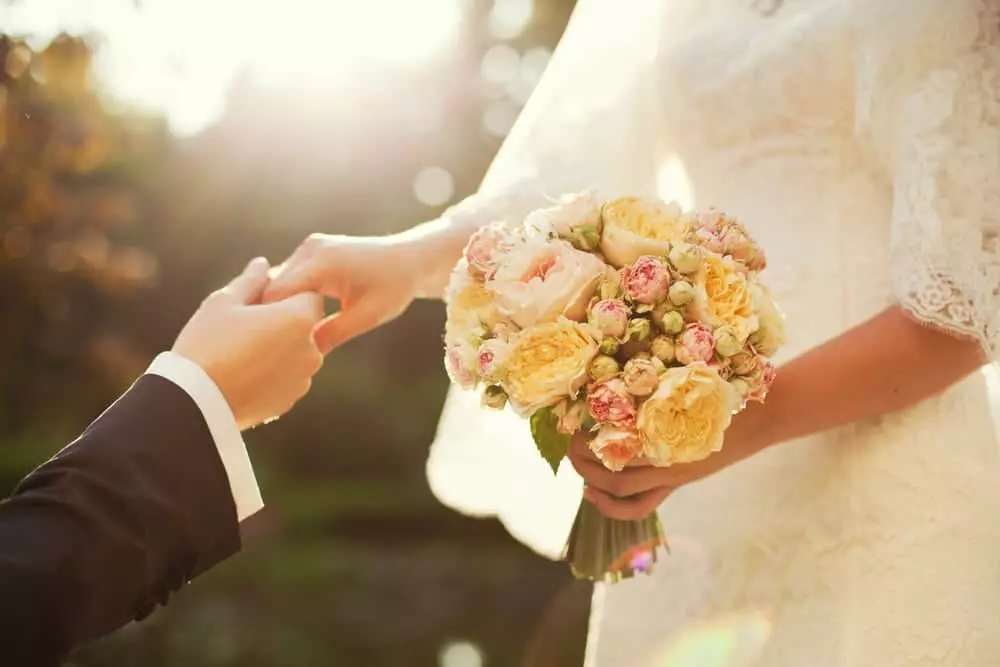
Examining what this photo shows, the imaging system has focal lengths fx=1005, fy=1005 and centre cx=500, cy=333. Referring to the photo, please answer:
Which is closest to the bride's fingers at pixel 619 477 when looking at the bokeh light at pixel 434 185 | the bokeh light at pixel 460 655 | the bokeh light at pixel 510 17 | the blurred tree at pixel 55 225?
the blurred tree at pixel 55 225

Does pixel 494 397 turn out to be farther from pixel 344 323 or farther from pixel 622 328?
pixel 344 323

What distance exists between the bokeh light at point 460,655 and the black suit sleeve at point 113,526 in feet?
16.7

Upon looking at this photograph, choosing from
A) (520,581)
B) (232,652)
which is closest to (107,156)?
(232,652)

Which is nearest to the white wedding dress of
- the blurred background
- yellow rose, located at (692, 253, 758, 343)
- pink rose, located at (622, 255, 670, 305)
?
yellow rose, located at (692, 253, 758, 343)

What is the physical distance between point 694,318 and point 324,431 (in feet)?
24.6

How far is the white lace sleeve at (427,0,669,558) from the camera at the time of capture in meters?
1.96

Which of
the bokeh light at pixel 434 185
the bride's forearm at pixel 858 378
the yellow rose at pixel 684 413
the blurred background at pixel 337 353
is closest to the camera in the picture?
the yellow rose at pixel 684 413

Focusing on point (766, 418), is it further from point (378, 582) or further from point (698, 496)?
point (378, 582)

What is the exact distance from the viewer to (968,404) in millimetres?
1520

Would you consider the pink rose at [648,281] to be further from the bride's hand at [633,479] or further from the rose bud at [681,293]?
the bride's hand at [633,479]

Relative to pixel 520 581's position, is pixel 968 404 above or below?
above

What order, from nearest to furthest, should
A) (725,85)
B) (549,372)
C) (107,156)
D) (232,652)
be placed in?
(549,372) < (725,85) < (107,156) < (232,652)

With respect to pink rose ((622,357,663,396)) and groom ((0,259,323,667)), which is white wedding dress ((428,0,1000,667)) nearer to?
pink rose ((622,357,663,396))

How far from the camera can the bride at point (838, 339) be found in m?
1.38
